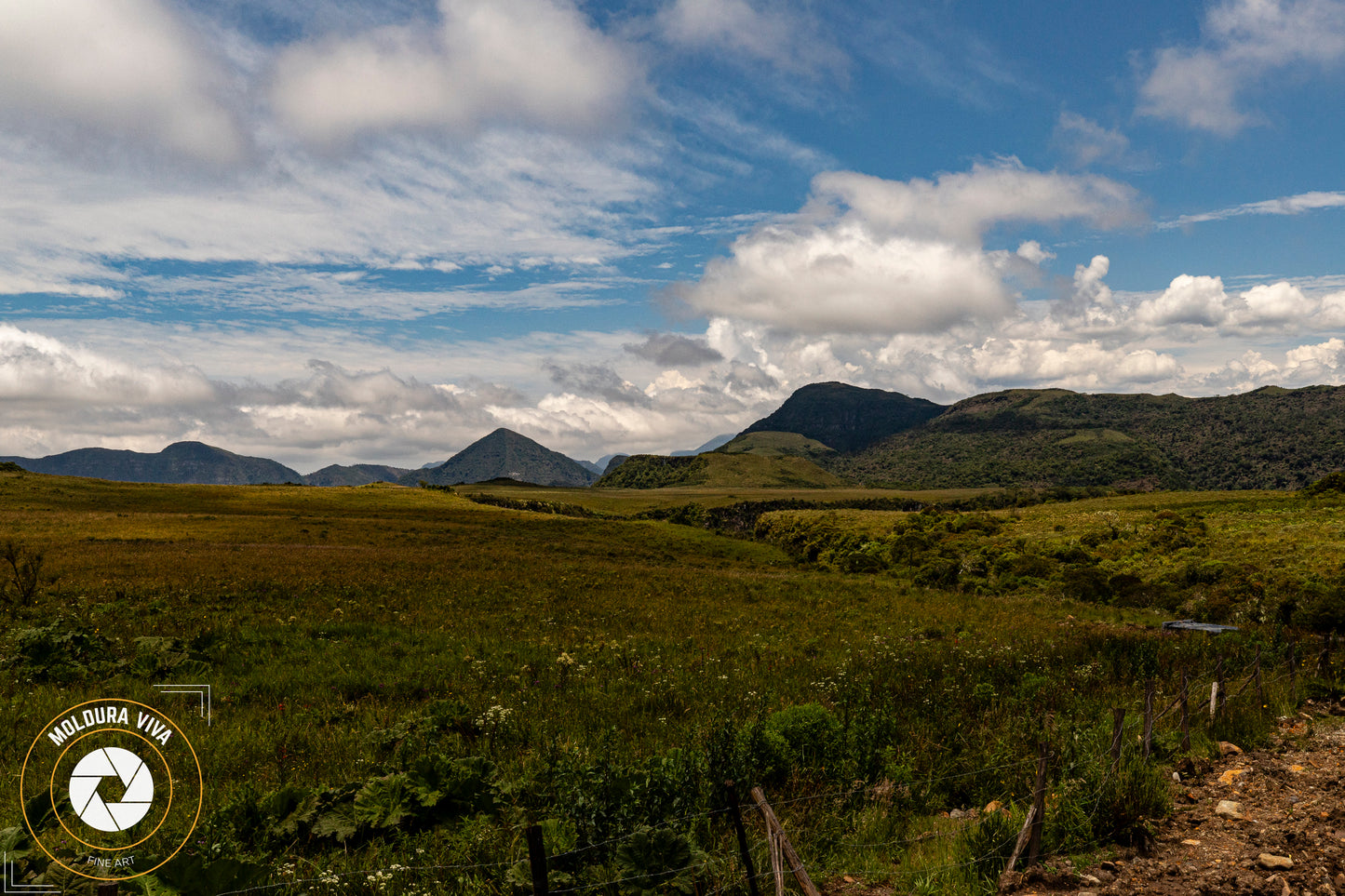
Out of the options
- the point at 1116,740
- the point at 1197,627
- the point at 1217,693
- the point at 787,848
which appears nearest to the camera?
the point at 787,848

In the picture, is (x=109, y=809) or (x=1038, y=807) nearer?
(x=109, y=809)

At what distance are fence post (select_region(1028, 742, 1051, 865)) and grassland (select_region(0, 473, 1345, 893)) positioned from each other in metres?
0.37

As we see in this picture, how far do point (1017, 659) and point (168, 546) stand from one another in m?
45.3

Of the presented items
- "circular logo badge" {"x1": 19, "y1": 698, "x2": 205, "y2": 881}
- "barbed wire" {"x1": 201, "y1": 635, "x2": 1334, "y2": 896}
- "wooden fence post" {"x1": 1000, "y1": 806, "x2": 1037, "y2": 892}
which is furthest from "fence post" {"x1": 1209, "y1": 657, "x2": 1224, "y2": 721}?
"circular logo badge" {"x1": 19, "y1": 698, "x2": 205, "y2": 881}

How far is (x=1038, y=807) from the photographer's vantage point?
6691mm

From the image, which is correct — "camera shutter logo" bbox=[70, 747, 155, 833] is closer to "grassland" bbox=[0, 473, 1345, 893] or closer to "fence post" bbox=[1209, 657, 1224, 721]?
"grassland" bbox=[0, 473, 1345, 893]

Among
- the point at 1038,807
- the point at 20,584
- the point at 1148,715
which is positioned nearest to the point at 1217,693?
the point at 1148,715

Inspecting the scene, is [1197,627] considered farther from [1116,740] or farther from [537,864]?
[537,864]

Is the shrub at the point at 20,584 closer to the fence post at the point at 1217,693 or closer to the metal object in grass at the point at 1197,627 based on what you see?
the fence post at the point at 1217,693

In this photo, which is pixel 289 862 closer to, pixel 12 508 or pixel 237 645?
pixel 237 645

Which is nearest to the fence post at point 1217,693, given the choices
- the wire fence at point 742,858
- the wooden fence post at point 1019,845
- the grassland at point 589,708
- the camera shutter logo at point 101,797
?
the grassland at point 589,708

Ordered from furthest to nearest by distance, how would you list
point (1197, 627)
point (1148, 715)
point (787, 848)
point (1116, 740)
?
1. point (1197, 627)
2. point (1148, 715)
3. point (1116, 740)
4. point (787, 848)

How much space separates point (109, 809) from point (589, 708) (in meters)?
6.97

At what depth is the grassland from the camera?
21.3ft
